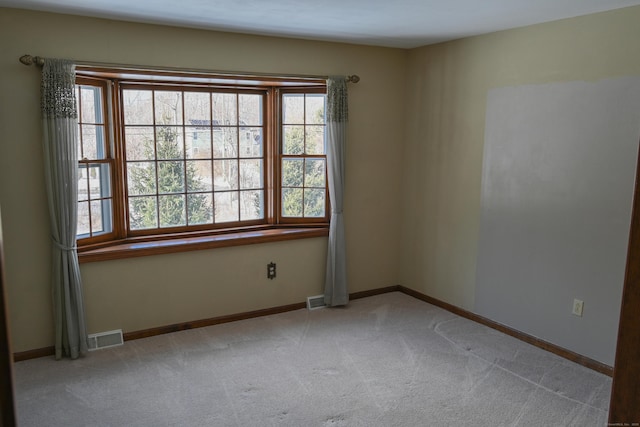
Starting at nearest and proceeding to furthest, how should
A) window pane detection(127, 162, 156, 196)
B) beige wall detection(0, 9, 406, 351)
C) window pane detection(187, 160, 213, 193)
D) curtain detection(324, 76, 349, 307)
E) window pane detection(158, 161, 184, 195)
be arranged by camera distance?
beige wall detection(0, 9, 406, 351) < window pane detection(127, 162, 156, 196) < window pane detection(158, 161, 184, 195) < window pane detection(187, 160, 213, 193) < curtain detection(324, 76, 349, 307)

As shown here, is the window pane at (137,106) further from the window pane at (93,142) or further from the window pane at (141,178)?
the window pane at (141,178)

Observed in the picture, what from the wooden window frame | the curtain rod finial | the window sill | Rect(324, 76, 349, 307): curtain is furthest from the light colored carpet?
the curtain rod finial

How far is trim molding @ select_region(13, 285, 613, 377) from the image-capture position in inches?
139

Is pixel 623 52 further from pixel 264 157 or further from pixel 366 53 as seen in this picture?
pixel 264 157

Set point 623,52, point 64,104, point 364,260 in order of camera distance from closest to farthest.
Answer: point 623,52
point 64,104
point 364,260

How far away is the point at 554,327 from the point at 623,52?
6.36 feet

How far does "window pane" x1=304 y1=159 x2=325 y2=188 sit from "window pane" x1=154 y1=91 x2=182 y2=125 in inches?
48.1

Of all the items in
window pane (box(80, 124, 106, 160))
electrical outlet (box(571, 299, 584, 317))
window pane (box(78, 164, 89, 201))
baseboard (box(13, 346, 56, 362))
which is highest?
window pane (box(80, 124, 106, 160))

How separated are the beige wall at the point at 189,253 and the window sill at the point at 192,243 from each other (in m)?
0.07

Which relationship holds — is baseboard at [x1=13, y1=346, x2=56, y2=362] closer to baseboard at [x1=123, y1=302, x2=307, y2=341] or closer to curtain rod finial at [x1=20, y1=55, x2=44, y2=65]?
baseboard at [x1=123, y1=302, x2=307, y2=341]

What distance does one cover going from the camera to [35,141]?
3.42 metres

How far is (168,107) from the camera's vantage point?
4145 mm

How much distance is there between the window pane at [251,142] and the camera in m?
4.50

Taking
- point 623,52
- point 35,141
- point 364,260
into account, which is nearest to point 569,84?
point 623,52
